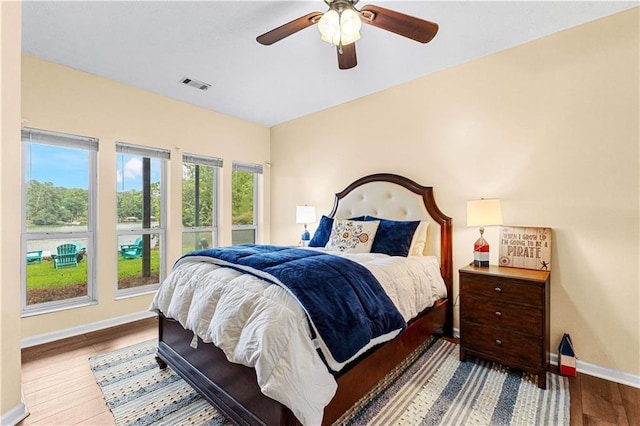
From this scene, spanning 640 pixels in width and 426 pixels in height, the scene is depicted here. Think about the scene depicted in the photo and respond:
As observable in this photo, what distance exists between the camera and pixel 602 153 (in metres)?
2.21

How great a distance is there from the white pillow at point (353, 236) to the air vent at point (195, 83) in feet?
7.09

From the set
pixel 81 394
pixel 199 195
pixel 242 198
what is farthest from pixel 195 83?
pixel 81 394

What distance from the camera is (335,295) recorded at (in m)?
1.63

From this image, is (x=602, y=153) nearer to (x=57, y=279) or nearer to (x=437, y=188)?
(x=437, y=188)

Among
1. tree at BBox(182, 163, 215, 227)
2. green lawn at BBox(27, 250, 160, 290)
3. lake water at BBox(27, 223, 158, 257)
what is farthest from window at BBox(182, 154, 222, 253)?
lake water at BBox(27, 223, 158, 257)

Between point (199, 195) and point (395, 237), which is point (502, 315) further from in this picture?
point (199, 195)

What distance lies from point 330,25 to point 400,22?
0.41 metres

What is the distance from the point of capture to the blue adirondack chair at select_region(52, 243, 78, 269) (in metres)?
3.02

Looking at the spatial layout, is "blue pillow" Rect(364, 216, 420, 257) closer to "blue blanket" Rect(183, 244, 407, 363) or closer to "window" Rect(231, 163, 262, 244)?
"blue blanket" Rect(183, 244, 407, 363)

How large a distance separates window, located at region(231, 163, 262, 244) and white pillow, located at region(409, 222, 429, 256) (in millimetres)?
2744

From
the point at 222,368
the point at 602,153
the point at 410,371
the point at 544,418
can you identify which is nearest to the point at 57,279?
the point at 222,368

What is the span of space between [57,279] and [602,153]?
497 cm

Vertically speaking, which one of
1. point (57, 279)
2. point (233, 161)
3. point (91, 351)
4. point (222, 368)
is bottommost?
point (91, 351)

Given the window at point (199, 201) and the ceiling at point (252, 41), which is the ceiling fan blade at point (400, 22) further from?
the window at point (199, 201)
